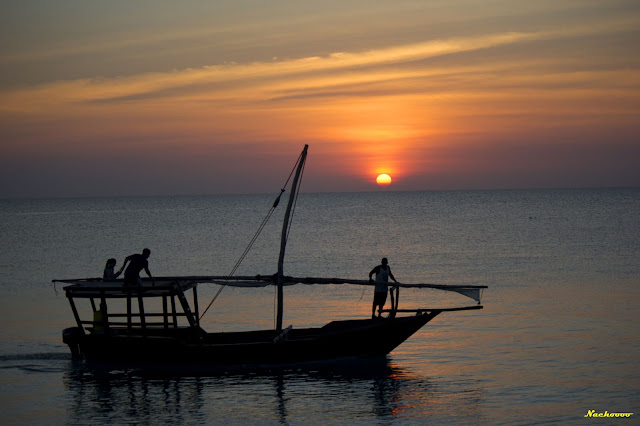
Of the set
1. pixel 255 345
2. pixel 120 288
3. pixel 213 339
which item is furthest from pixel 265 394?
pixel 120 288

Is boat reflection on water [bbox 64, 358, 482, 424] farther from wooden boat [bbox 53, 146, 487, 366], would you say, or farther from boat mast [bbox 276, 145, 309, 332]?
boat mast [bbox 276, 145, 309, 332]

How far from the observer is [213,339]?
22641 mm

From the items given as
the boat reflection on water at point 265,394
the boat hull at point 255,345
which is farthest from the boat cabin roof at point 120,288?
the boat reflection on water at point 265,394

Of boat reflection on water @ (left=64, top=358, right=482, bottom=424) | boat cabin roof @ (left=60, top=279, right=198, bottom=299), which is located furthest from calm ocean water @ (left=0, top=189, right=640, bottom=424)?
boat cabin roof @ (left=60, top=279, right=198, bottom=299)

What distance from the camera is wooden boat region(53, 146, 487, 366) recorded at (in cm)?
2120

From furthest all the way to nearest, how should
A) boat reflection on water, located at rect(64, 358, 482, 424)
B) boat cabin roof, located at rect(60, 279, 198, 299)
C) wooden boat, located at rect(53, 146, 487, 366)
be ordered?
wooden boat, located at rect(53, 146, 487, 366) < boat cabin roof, located at rect(60, 279, 198, 299) < boat reflection on water, located at rect(64, 358, 482, 424)

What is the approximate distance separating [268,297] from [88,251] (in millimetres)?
37415

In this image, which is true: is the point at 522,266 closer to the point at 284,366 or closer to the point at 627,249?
the point at 627,249

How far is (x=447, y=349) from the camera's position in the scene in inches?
922

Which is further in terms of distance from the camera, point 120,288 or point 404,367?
point 404,367

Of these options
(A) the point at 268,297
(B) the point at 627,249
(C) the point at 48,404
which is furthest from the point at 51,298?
(B) the point at 627,249

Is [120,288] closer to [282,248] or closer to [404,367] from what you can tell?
[282,248]

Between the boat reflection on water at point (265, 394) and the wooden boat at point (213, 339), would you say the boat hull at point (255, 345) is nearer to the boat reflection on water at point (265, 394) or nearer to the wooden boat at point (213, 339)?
the wooden boat at point (213, 339)

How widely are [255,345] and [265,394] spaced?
2504mm
